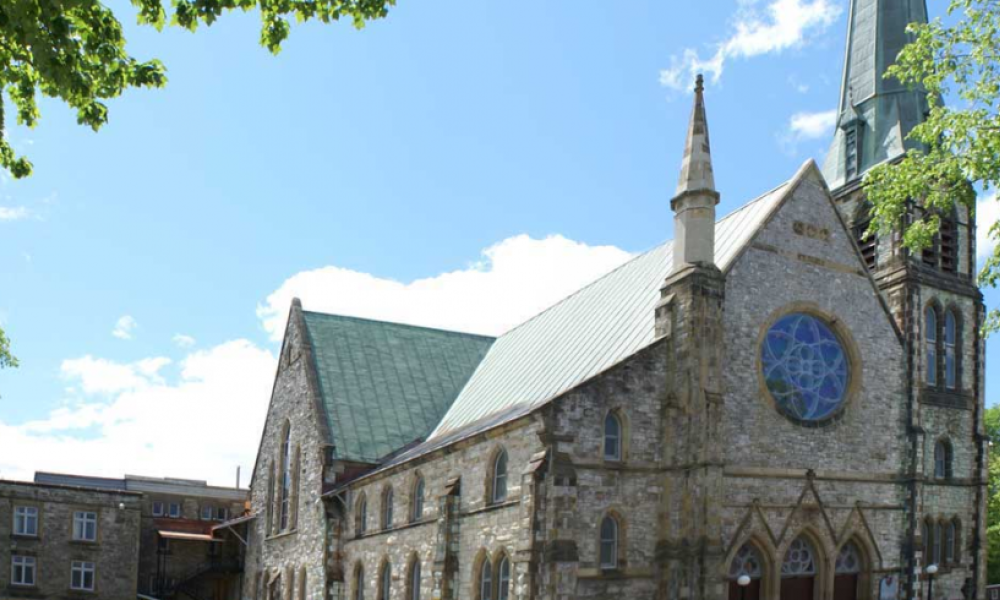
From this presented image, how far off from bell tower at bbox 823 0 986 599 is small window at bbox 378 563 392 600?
14.5 meters

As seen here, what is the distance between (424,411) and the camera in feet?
136

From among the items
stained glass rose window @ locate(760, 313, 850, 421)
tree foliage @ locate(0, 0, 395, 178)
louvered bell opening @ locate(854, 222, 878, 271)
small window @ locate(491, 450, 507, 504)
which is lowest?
small window @ locate(491, 450, 507, 504)

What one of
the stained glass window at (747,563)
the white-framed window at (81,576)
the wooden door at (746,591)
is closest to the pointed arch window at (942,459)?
the stained glass window at (747,563)

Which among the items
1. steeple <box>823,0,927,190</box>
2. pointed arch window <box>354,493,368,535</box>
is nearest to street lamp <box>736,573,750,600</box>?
pointed arch window <box>354,493,368,535</box>

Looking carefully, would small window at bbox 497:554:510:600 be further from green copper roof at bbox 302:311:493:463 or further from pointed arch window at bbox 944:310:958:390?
pointed arch window at bbox 944:310:958:390

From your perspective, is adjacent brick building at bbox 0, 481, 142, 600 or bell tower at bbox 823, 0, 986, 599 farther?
adjacent brick building at bbox 0, 481, 142, 600

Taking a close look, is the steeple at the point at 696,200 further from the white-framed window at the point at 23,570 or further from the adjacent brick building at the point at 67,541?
the white-framed window at the point at 23,570

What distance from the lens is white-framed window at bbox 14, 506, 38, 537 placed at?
5097 cm

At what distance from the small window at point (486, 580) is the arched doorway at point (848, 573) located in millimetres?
8540

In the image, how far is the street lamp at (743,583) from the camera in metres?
26.0

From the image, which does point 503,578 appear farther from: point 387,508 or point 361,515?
point 361,515

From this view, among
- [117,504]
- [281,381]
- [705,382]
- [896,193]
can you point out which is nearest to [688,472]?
[705,382]

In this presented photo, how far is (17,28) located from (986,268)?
15707 mm

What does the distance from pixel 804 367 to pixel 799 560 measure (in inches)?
190
